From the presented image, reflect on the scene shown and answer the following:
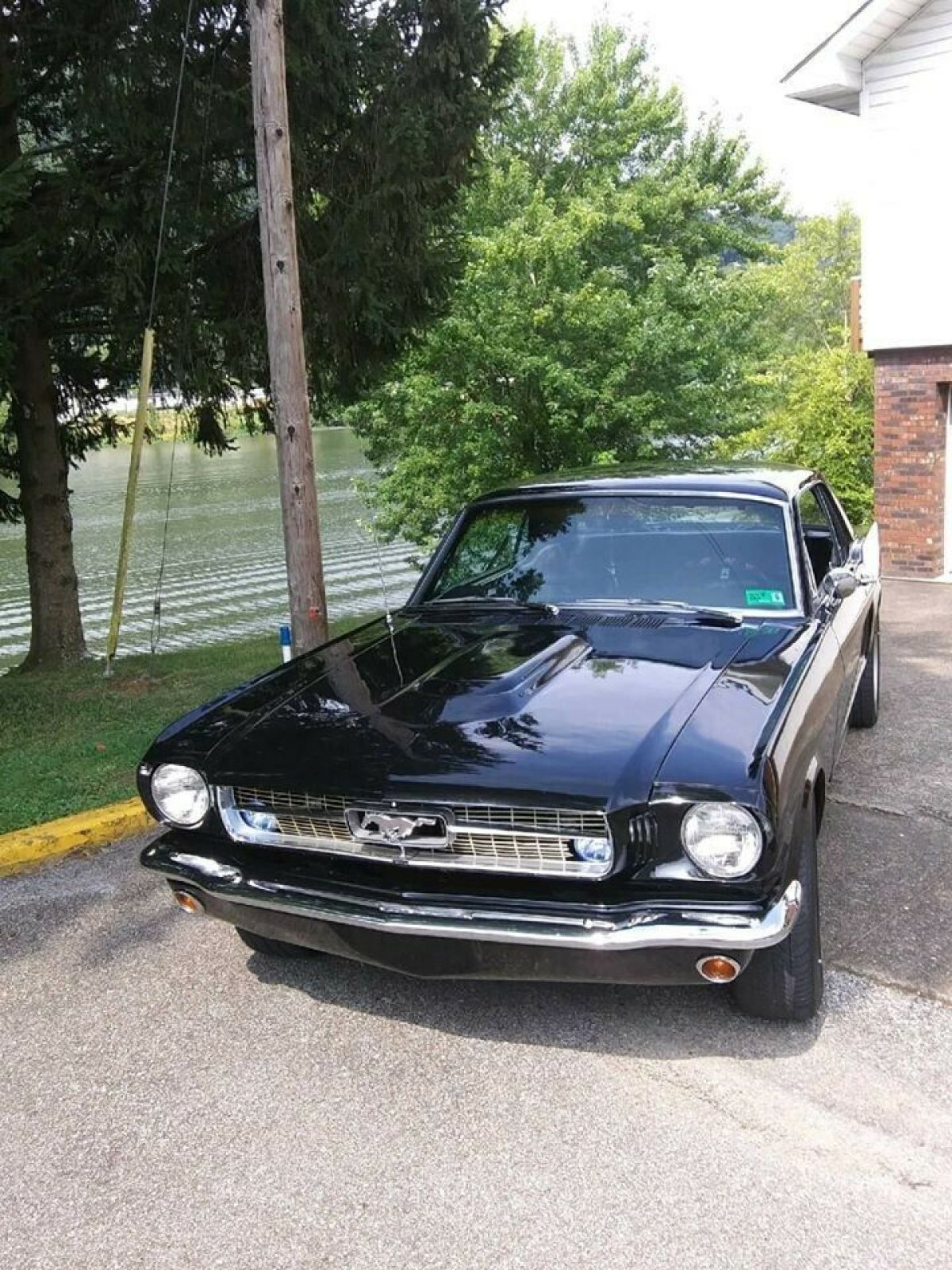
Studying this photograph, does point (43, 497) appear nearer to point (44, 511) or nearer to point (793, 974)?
point (44, 511)

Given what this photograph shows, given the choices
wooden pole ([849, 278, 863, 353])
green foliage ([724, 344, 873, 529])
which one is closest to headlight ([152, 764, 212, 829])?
wooden pole ([849, 278, 863, 353])

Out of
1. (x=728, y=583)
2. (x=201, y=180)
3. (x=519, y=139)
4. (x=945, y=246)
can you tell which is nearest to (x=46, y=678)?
(x=201, y=180)

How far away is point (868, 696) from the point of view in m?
6.27

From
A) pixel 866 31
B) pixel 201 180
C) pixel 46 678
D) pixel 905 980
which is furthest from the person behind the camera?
pixel 866 31

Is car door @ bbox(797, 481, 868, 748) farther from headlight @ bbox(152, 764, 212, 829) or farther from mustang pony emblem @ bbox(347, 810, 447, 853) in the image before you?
headlight @ bbox(152, 764, 212, 829)

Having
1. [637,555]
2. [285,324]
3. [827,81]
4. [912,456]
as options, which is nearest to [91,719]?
[285,324]

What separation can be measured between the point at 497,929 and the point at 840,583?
2.20m

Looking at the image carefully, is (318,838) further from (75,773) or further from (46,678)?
(46,678)

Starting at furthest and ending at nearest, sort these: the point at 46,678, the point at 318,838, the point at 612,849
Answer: the point at 46,678 → the point at 318,838 → the point at 612,849

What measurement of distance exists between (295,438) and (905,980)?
4.21m

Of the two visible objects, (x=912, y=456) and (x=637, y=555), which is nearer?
(x=637, y=555)

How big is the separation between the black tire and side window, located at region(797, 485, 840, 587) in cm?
213

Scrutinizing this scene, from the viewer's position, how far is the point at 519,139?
27.7 metres

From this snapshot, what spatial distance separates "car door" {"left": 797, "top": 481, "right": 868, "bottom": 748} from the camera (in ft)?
14.7
